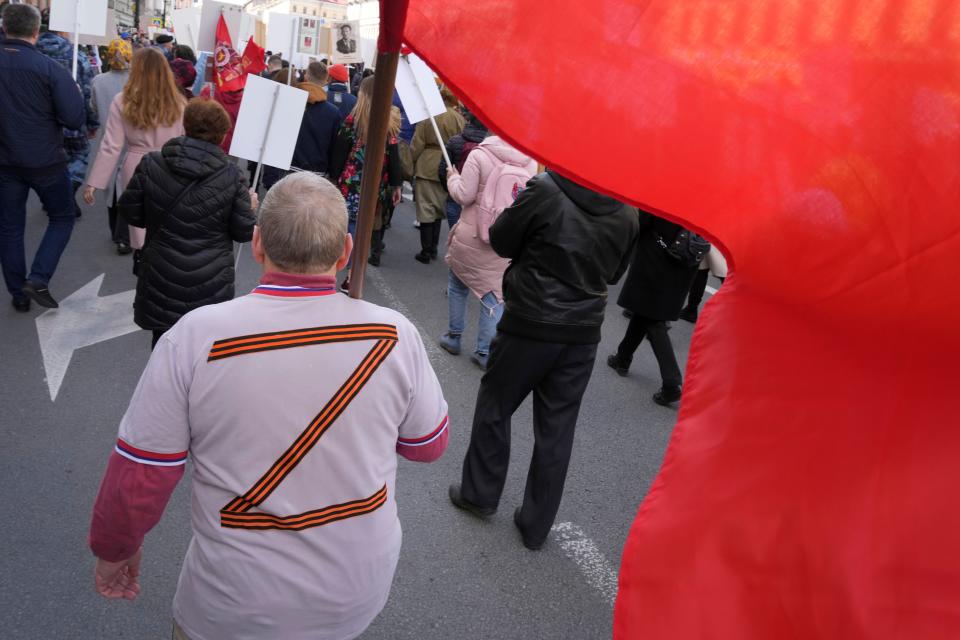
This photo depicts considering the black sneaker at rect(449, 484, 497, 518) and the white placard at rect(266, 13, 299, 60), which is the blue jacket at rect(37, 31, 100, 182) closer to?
the white placard at rect(266, 13, 299, 60)

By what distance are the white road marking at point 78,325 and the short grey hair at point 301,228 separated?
316 centimetres

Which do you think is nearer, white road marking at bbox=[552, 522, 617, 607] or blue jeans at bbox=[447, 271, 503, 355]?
white road marking at bbox=[552, 522, 617, 607]

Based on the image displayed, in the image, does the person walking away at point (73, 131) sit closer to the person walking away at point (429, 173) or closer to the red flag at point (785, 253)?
the person walking away at point (429, 173)

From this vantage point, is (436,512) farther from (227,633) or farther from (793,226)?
(793,226)

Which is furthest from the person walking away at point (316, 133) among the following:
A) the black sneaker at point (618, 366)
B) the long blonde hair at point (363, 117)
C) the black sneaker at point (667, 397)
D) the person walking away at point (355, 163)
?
the black sneaker at point (667, 397)

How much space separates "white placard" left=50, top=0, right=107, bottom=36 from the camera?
666 cm

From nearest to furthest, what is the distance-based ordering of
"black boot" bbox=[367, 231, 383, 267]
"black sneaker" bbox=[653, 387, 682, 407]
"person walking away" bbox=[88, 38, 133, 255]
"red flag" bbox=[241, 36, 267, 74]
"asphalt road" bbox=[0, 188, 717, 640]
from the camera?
1. "asphalt road" bbox=[0, 188, 717, 640]
2. "black sneaker" bbox=[653, 387, 682, 407]
3. "person walking away" bbox=[88, 38, 133, 255]
4. "black boot" bbox=[367, 231, 383, 267]
5. "red flag" bbox=[241, 36, 267, 74]

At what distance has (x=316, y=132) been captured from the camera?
7.01m

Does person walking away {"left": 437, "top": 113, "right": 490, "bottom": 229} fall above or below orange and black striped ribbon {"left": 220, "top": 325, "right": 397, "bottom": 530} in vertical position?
below

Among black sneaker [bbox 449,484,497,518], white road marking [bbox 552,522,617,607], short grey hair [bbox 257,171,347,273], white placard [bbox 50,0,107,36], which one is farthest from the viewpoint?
white placard [bbox 50,0,107,36]

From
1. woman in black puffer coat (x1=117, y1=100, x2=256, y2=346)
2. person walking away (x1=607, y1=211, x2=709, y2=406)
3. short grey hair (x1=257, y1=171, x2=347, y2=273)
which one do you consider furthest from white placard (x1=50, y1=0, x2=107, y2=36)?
short grey hair (x1=257, y1=171, x2=347, y2=273)

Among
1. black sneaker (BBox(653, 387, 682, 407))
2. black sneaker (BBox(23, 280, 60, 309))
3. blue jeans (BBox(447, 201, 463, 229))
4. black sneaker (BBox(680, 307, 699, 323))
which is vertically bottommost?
black sneaker (BBox(23, 280, 60, 309))

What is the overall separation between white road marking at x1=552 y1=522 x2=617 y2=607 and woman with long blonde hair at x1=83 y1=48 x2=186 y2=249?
3.08m

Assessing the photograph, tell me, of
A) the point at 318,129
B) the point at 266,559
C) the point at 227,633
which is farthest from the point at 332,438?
the point at 318,129
